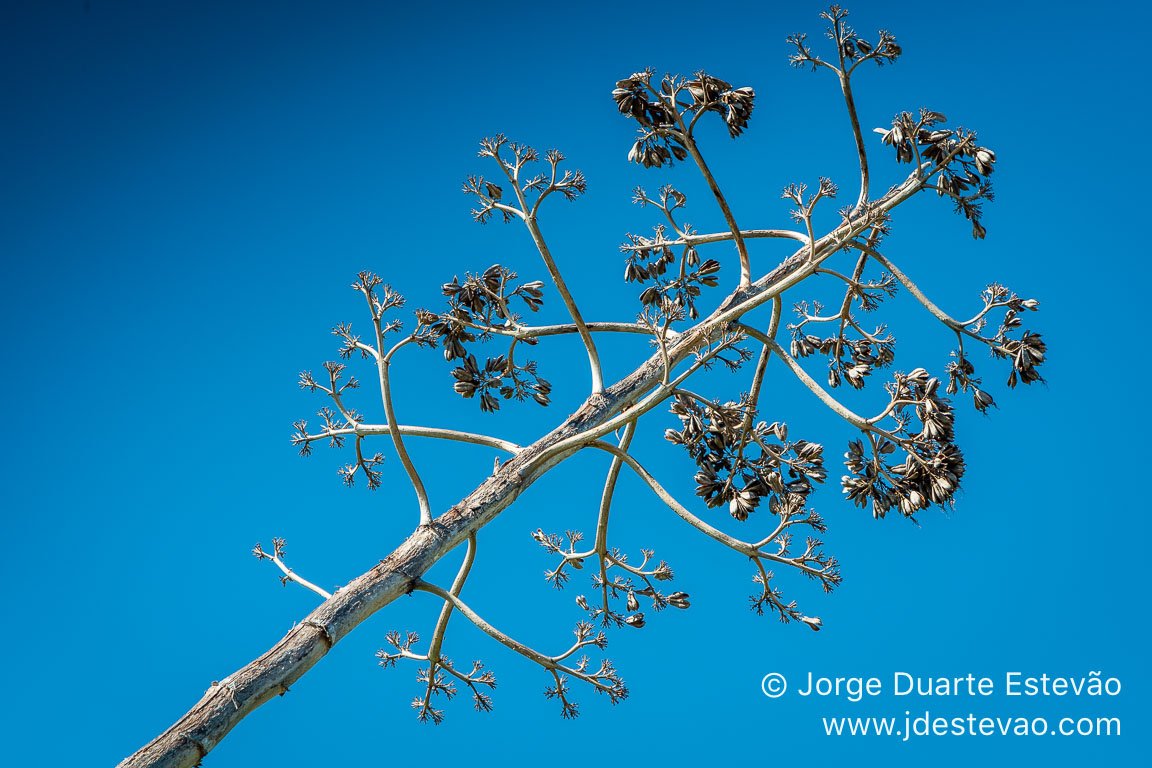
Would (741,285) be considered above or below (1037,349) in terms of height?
above

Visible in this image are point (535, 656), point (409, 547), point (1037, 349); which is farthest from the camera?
point (1037, 349)

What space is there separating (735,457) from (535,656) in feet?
3.90

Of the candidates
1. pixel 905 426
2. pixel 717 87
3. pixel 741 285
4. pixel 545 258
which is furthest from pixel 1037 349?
pixel 545 258

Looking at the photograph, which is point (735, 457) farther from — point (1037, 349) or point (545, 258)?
point (1037, 349)

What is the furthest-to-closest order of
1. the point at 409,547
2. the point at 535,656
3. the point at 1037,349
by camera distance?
the point at 1037,349 → the point at 535,656 → the point at 409,547

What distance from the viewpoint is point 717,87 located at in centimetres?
519

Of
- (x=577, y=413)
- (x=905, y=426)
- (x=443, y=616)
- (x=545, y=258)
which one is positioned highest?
(x=545, y=258)

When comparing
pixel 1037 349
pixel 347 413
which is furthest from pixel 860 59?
pixel 347 413

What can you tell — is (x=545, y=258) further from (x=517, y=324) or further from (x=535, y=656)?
(x=535, y=656)

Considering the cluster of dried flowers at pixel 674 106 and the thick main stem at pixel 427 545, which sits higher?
the cluster of dried flowers at pixel 674 106

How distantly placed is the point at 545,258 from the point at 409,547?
1.38 m

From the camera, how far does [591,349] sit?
501cm

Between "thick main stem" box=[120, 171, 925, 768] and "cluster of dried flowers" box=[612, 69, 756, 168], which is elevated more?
"cluster of dried flowers" box=[612, 69, 756, 168]

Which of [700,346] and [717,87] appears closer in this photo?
[700,346]
